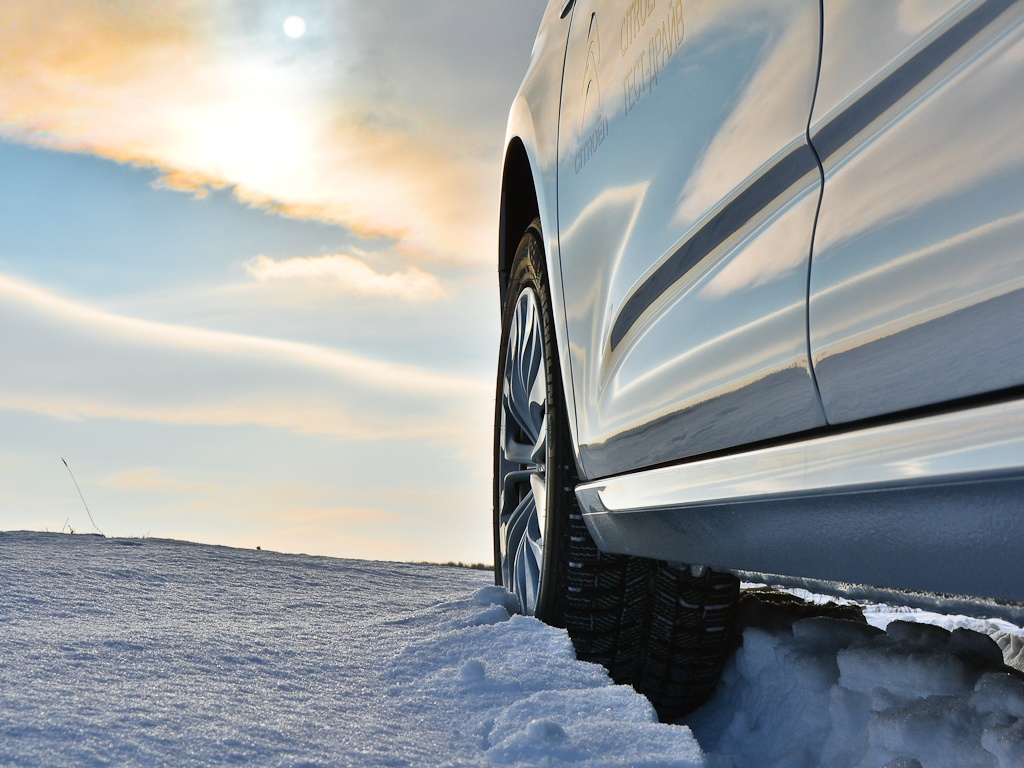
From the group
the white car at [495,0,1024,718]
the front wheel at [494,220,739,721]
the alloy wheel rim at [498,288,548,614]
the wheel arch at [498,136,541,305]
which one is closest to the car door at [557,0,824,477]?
the white car at [495,0,1024,718]

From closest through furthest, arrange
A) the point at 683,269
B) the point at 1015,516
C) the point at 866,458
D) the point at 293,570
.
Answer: the point at 1015,516 < the point at 866,458 < the point at 683,269 < the point at 293,570

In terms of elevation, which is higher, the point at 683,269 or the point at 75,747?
the point at 683,269

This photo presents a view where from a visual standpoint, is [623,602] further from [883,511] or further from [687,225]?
[883,511]

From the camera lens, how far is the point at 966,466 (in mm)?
816

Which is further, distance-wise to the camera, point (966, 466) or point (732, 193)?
point (732, 193)

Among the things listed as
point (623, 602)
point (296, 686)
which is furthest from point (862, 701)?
point (296, 686)

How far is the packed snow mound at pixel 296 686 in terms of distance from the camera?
127cm

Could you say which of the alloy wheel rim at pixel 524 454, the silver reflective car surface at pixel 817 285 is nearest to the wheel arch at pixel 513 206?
the alloy wheel rim at pixel 524 454

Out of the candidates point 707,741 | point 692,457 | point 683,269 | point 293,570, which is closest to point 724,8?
point 683,269

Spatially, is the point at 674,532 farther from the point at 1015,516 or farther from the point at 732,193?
the point at 1015,516

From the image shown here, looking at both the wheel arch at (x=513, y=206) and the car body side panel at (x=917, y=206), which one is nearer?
the car body side panel at (x=917, y=206)

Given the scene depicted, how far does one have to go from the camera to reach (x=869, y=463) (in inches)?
37.1

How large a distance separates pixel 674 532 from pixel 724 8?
83cm

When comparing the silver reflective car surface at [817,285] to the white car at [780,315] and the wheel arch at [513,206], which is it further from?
the wheel arch at [513,206]
